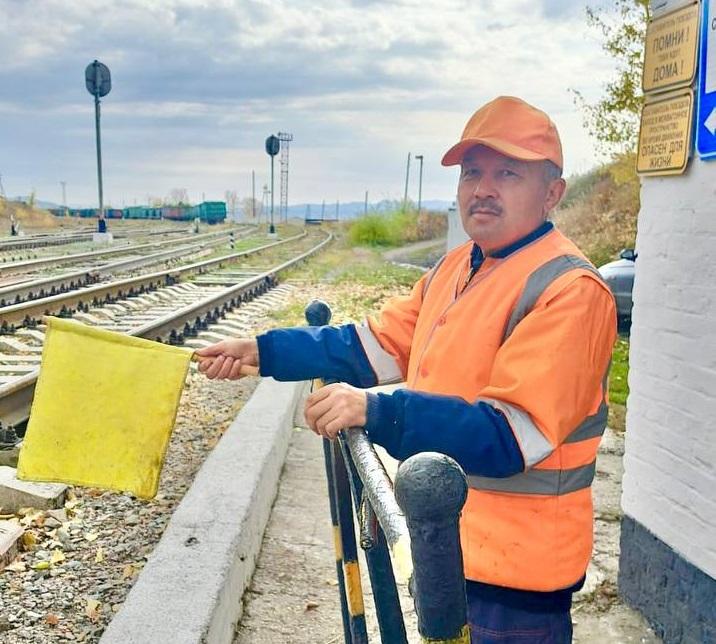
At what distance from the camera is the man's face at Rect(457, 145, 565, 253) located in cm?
196

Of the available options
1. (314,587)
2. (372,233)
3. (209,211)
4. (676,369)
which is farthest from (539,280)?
(209,211)

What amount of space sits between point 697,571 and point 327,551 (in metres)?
1.80

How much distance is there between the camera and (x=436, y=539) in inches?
36.4

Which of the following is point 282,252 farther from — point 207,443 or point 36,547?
point 36,547

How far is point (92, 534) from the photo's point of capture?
3838 millimetres

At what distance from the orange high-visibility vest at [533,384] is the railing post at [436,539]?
0.74 meters

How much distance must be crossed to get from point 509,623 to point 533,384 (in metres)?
0.69

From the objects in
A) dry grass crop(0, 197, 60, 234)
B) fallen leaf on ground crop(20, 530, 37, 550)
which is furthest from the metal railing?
dry grass crop(0, 197, 60, 234)

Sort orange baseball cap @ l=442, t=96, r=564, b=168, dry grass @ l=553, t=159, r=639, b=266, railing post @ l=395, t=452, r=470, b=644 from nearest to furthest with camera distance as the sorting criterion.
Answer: railing post @ l=395, t=452, r=470, b=644, orange baseball cap @ l=442, t=96, r=564, b=168, dry grass @ l=553, t=159, r=639, b=266

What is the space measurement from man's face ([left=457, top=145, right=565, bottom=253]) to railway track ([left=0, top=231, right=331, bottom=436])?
14.3ft

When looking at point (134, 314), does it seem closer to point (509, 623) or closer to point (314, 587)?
point (314, 587)

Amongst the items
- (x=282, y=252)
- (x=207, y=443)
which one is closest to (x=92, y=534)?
(x=207, y=443)

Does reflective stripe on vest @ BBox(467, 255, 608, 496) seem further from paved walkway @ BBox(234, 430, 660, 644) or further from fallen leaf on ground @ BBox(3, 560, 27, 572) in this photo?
fallen leaf on ground @ BBox(3, 560, 27, 572)

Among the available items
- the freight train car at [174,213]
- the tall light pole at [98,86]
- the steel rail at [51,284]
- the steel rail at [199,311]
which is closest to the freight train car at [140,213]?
the freight train car at [174,213]
